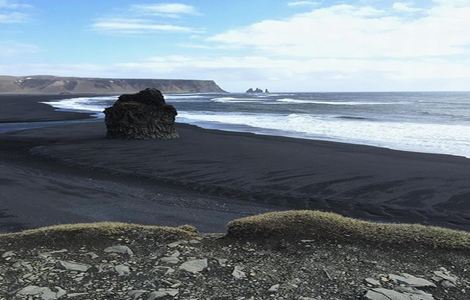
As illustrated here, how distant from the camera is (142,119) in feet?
78.6

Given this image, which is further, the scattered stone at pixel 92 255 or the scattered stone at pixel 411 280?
the scattered stone at pixel 92 255

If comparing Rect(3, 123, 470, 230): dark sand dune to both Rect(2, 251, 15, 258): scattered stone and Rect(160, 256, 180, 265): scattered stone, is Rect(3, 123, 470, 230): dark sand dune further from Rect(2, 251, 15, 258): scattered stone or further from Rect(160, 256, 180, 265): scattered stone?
Rect(2, 251, 15, 258): scattered stone

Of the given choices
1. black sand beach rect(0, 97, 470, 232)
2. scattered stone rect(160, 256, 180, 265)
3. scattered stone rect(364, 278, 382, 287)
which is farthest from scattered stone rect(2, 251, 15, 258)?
scattered stone rect(364, 278, 382, 287)

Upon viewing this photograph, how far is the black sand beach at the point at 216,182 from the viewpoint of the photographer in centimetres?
1053

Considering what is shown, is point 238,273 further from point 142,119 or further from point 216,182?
point 142,119

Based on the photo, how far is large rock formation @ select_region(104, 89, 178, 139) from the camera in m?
23.5

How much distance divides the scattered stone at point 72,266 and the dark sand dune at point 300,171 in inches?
254

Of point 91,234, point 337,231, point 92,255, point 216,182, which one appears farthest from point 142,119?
point 337,231

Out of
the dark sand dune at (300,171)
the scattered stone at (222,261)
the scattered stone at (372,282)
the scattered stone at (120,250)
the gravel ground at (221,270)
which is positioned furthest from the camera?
the dark sand dune at (300,171)

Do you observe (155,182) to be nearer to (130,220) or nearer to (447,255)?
(130,220)

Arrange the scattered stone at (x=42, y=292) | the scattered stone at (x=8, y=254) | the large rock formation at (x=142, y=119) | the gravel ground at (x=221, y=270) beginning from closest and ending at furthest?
the scattered stone at (x=42, y=292), the gravel ground at (x=221, y=270), the scattered stone at (x=8, y=254), the large rock formation at (x=142, y=119)

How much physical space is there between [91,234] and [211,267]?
75.8 inches

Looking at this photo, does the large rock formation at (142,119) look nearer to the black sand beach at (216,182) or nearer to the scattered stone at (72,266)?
the black sand beach at (216,182)

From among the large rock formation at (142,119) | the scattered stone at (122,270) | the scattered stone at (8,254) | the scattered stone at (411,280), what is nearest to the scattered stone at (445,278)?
the scattered stone at (411,280)
